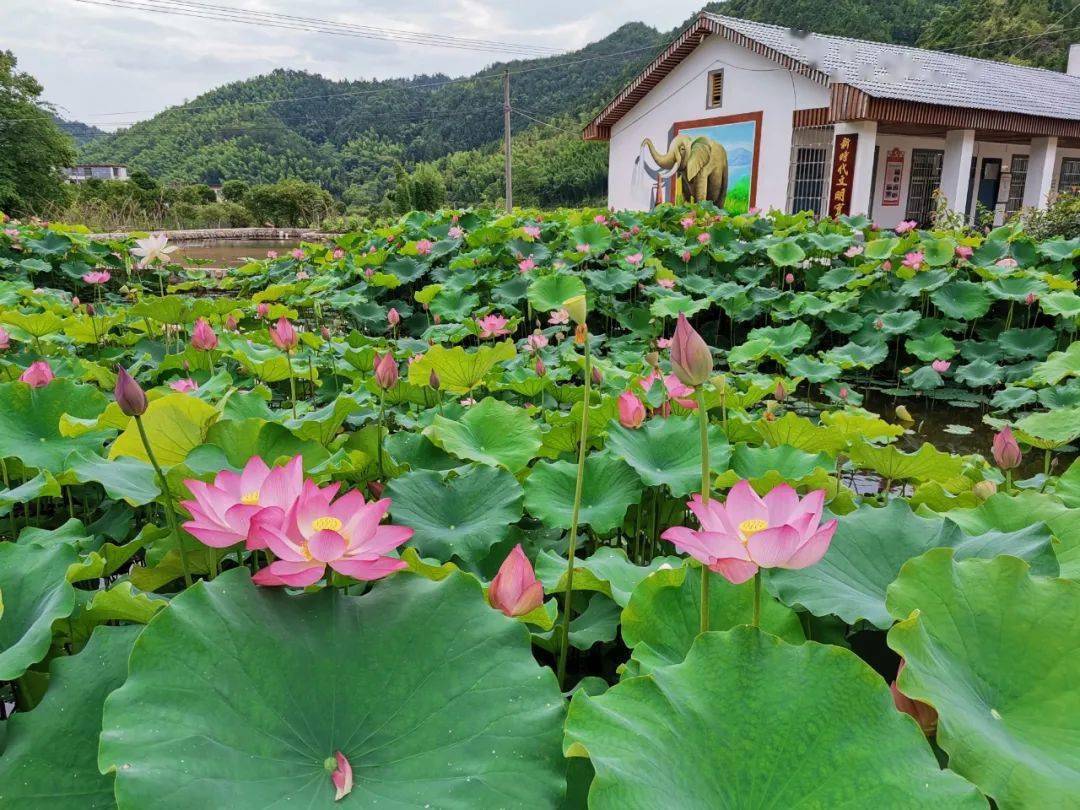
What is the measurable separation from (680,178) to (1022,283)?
Answer: 1054 cm

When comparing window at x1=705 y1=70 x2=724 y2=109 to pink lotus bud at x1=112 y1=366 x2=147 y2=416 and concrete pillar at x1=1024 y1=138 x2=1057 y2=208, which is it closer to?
concrete pillar at x1=1024 y1=138 x2=1057 y2=208

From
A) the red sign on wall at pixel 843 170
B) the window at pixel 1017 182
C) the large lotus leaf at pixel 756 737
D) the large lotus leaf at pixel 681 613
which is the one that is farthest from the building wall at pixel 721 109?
the large lotus leaf at pixel 756 737

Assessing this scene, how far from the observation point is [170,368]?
2234 millimetres

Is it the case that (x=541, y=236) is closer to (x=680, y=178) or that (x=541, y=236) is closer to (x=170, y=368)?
(x=170, y=368)

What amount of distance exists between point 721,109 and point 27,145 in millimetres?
18878

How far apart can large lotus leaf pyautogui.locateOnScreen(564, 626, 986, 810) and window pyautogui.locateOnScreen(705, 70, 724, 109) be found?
1461cm

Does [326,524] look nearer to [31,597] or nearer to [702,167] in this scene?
[31,597]

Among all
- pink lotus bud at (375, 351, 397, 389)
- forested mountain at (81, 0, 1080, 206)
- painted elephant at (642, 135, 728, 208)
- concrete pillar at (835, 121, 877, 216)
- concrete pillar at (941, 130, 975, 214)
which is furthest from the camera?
forested mountain at (81, 0, 1080, 206)

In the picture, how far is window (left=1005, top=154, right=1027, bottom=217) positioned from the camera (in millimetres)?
14922

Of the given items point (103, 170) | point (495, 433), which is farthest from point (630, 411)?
point (103, 170)

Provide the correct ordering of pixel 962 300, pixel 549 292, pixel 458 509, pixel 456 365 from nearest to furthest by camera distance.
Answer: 1. pixel 458 509
2. pixel 456 365
3. pixel 549 292
4. pixel 962 300

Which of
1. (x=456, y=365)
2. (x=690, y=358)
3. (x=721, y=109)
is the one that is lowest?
(x=456, y=365)

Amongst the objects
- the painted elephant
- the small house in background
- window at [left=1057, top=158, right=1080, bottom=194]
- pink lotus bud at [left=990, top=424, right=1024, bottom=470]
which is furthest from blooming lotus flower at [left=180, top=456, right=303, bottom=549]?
the small house in background

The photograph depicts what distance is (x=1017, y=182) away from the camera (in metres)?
15.1
